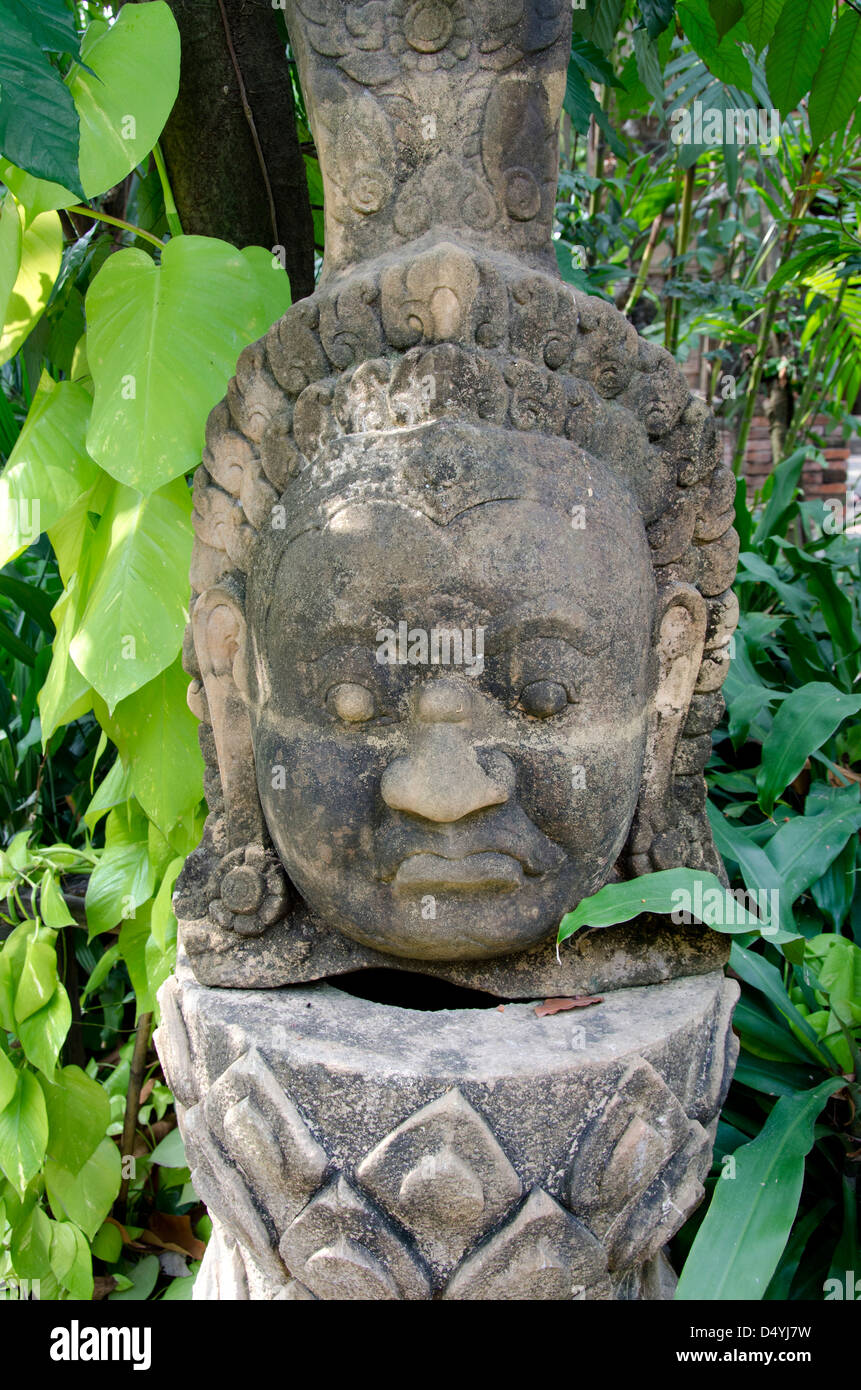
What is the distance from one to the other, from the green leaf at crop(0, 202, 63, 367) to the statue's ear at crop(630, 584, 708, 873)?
1.07 meters

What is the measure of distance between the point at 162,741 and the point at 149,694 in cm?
8

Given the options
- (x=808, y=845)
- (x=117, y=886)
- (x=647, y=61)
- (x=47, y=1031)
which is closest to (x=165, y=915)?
(x=117, y=886)

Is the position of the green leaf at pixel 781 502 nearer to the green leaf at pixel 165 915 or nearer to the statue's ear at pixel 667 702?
the statue's ear at pixel 667 702

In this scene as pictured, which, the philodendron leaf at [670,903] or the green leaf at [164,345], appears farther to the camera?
the green leaf at [164,345]

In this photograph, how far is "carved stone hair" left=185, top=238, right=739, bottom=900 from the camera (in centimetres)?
134

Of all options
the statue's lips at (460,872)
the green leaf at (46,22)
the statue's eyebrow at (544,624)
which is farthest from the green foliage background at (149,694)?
the statue's eyebrow at (544,624)

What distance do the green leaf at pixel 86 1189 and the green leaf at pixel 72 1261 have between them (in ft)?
0.16

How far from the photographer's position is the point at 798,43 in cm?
163

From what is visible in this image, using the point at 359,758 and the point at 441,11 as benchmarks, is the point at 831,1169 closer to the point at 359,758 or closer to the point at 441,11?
the point at 359,758

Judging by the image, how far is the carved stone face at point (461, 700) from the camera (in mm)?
1280

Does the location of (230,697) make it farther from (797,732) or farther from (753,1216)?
(797,732)
